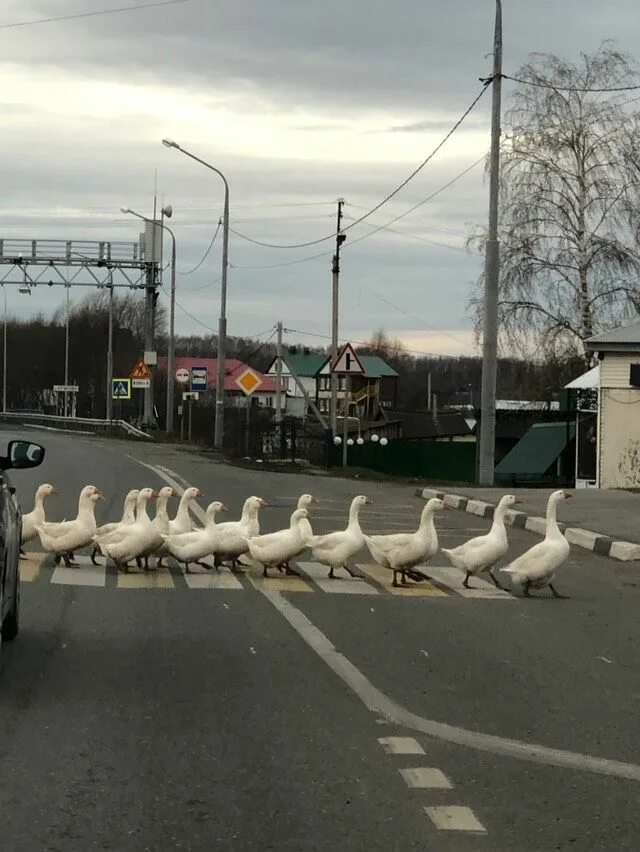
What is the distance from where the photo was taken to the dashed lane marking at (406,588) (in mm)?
11367

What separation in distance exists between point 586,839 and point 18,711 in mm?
3039

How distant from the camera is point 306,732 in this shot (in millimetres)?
6297

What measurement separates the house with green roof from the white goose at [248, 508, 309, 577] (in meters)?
94.0

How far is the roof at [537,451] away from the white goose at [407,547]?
70.3ft

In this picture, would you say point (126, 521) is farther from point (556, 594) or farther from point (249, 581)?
point (556, 594)

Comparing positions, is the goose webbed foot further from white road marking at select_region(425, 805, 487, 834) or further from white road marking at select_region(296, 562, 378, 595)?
white road marking at select_region(425, 805, 487, 834)

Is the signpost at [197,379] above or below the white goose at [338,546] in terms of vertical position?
above

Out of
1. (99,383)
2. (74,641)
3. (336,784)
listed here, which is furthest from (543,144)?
(99,383)

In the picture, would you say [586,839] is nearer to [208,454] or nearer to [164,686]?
[164,686]

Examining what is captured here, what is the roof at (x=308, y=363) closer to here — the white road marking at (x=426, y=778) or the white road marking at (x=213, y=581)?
the white road marking at (x=213, y=581)

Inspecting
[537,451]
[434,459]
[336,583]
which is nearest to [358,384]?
[537,451]

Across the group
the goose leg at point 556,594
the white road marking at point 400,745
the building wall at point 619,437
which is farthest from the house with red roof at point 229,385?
the white road marking at point 400,745

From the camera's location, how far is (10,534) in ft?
23.7

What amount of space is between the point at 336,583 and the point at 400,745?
582 cm
